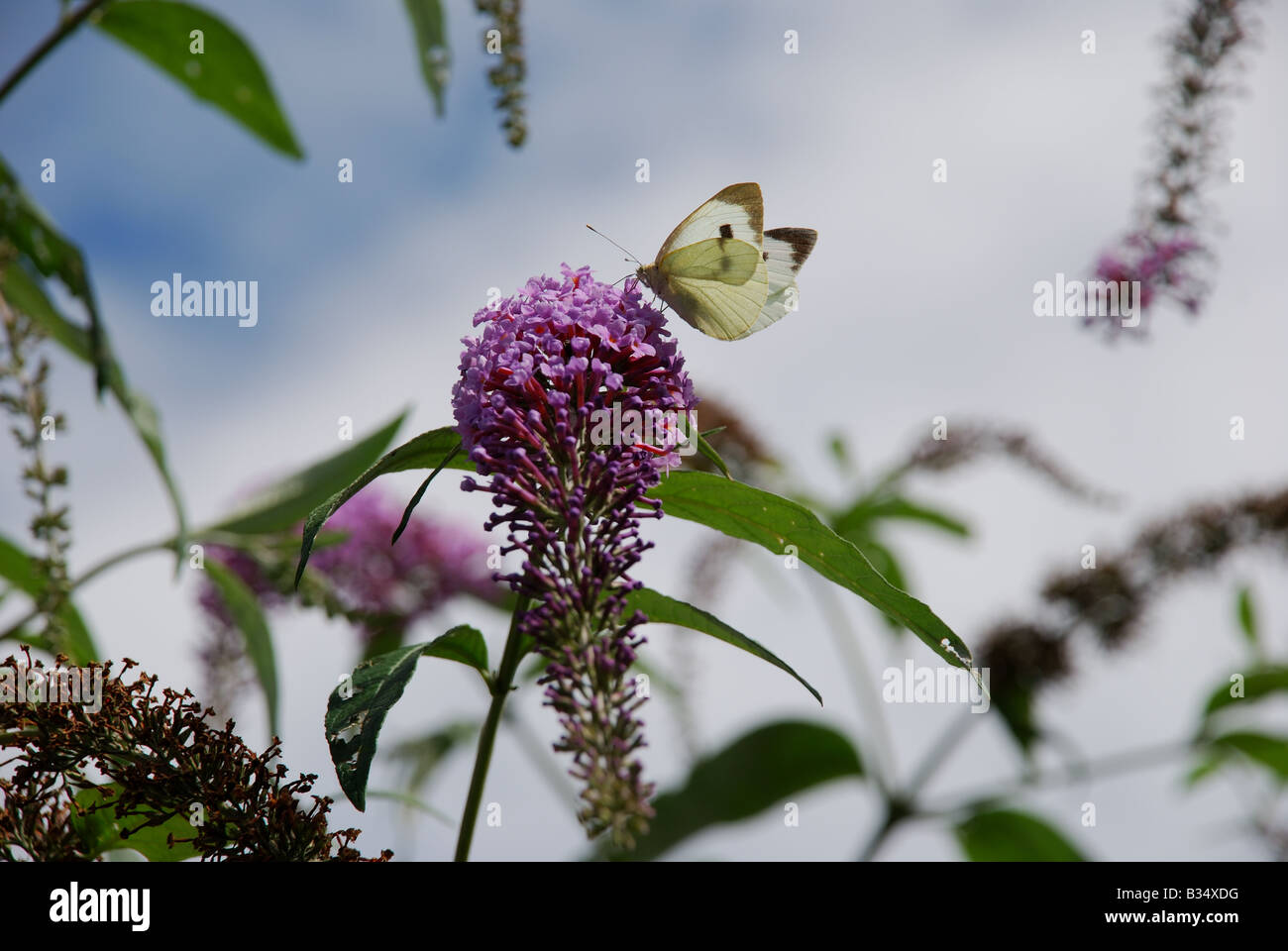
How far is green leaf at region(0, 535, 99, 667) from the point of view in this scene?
2489mm

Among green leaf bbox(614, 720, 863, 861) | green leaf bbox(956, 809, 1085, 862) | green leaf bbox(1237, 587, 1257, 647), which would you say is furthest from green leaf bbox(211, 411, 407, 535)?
green leaf bbox(1237, 587, 1257, 647)

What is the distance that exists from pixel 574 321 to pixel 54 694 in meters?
0.89

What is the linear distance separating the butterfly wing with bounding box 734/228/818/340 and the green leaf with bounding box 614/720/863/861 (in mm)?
2379

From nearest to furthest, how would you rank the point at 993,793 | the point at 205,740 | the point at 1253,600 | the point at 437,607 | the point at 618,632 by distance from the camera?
the point at 618,632 → the point at 205,740 → the point at 993,793 → the point at 437,607 → the point at 1253,600

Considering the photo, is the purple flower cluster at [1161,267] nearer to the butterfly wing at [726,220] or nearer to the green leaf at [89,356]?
the butterfly wing at [726,220]

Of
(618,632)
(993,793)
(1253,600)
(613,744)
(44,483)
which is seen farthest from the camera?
(1253,600)

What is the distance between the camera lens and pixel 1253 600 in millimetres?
5430

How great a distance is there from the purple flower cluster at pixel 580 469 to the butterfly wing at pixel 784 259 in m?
0.57

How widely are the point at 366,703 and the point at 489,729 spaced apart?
205 mm

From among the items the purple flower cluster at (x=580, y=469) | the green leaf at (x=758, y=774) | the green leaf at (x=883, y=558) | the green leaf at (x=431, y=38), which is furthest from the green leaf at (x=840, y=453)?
the purple flower cluster at (x=580, y=469)

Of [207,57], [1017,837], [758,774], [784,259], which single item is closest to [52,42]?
[207,57]

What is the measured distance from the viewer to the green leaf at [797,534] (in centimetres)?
158
